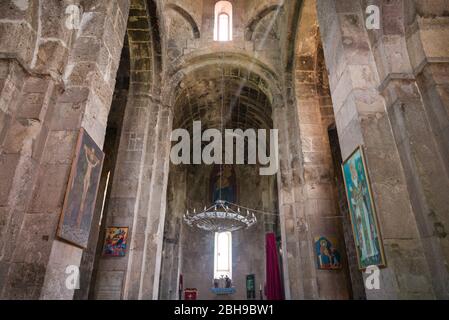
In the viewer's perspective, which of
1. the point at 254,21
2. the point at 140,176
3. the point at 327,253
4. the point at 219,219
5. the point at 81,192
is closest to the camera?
the point at 81,192

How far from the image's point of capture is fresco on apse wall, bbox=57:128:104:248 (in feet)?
11.3

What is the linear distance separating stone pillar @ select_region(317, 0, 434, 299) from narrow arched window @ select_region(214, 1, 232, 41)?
6.64m

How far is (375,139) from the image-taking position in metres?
3.60

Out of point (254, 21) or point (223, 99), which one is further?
point (223, 99)

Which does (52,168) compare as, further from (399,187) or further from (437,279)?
(437,279)

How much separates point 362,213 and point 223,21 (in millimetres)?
9948

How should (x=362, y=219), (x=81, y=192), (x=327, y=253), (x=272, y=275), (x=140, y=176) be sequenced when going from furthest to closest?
(x=272, y=275), (x=140, y=176), (x=327, y=253), (x=81, y=192), (x=362, y=219)

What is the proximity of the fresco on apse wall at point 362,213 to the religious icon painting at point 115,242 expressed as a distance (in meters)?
5.35

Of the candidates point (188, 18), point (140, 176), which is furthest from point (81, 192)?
point (188, 18)

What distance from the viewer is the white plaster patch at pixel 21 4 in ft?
12.7

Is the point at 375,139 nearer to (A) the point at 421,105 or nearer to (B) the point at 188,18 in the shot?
(A) the point at 421,105

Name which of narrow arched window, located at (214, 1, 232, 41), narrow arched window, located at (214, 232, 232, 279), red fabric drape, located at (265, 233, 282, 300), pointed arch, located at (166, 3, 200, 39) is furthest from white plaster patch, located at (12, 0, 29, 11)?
narrow arched window, located at (214, 232, 232, 279)

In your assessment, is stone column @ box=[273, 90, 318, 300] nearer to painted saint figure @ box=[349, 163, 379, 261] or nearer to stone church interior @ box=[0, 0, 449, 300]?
stone church interior @ box=[0, 0, 449, 300]
